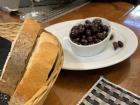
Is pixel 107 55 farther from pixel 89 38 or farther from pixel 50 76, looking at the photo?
pixel 50 76

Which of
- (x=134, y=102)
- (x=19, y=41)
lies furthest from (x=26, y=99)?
(x=134, y=102)

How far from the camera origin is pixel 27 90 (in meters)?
0.53

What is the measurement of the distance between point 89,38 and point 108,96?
0.55ft

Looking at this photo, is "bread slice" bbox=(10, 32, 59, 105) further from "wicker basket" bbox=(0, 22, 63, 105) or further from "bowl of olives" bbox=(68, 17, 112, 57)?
"bowl of olives" bbox=(68, 17, 112, 57)

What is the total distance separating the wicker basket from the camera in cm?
50

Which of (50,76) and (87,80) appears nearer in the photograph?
(50,76)

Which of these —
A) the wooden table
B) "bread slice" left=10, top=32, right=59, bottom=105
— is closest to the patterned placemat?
the wooden table

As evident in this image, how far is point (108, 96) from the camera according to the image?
0.63 m

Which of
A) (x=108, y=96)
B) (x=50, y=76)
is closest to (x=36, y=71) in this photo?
(x=50, y=76)

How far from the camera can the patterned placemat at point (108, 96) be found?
2.03 ft

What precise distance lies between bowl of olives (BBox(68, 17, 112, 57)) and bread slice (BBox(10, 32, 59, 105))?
0.43 feet

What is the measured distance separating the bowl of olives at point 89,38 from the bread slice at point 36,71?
130mm

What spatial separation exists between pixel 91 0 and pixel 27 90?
70 centimetres

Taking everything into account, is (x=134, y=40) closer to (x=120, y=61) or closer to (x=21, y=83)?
(x=120, y=61)
